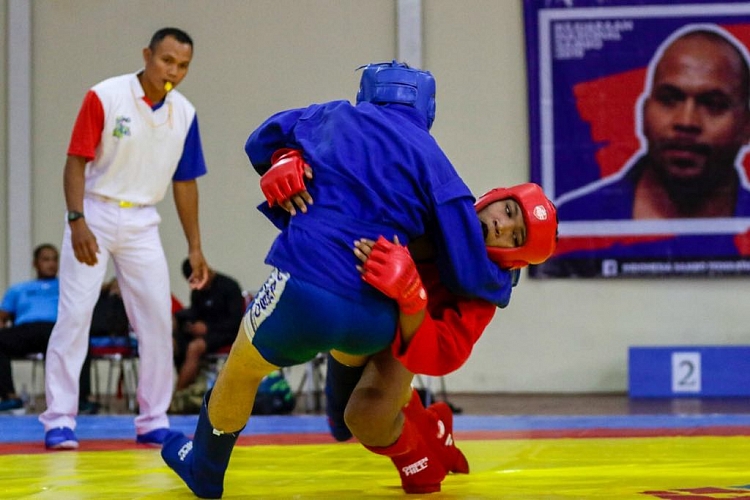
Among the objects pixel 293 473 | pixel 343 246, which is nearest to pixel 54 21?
pixel 293 473

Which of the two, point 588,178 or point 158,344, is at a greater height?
point 588,178

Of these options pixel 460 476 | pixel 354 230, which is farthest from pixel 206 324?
pixel 354 230

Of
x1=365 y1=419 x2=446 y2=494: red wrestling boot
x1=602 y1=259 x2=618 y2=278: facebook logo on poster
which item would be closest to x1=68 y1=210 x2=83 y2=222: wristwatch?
x1=365 y1=419 x2=446 y2=494: red wrestling boot

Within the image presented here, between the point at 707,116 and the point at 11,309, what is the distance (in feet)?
17.5

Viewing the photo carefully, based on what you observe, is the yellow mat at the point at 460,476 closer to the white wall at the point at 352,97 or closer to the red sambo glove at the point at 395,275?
the red sambo glove at the point at 395,275

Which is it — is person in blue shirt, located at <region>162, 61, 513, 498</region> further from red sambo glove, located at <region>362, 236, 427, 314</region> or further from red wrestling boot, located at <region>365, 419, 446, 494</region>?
red wrestling boot, located at <region>365, 419, 446, 494</region>

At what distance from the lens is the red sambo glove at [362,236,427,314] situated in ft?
7.75

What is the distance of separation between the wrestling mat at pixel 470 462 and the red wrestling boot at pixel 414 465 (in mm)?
47

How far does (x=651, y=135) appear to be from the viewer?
8.57 m

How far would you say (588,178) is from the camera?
28.3 ft

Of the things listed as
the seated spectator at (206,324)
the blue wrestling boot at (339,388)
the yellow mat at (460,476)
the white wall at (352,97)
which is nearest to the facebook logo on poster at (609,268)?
the white wall at (352,97)

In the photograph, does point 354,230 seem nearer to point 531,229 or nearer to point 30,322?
point 531,229

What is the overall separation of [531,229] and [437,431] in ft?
2.67

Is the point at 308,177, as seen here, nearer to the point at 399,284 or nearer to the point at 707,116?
the point at 399,284
